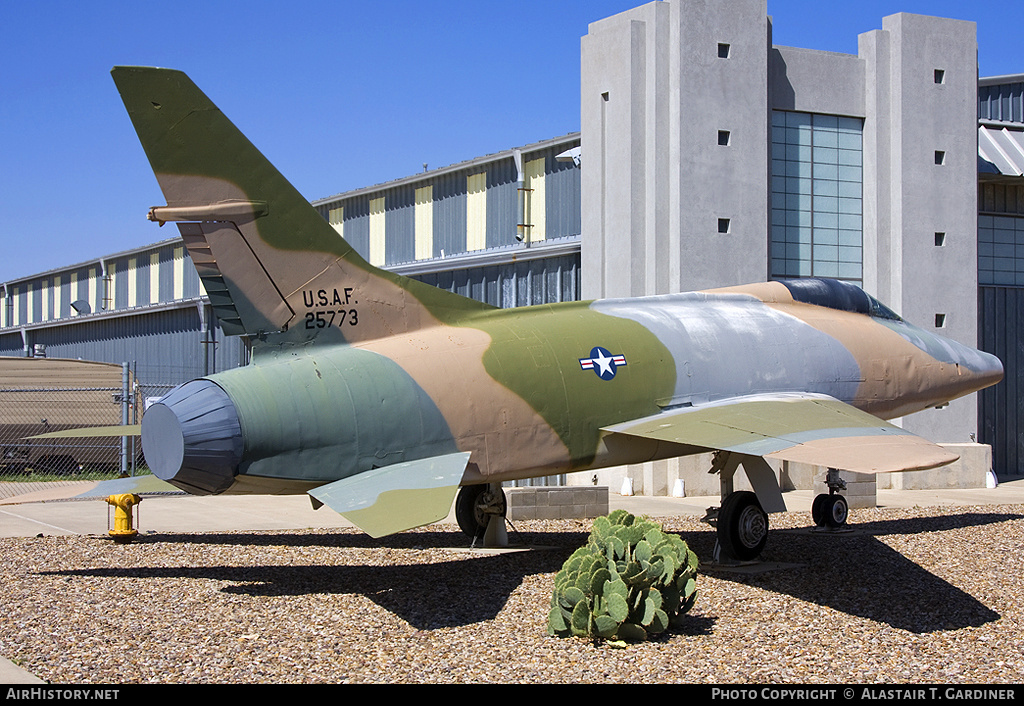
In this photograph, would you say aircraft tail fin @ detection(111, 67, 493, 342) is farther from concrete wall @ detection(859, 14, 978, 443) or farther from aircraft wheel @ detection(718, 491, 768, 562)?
concrete wall @ detection(859, 14, 978, 443)

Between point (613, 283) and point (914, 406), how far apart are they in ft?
25.5

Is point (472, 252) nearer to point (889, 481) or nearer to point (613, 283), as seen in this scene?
point (613, 283)

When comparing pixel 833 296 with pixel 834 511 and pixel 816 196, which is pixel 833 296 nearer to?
pixel 834 511

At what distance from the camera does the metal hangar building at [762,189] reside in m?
20.8

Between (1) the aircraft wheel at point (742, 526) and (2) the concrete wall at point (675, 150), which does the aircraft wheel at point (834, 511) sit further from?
(2) the concrete wall at point (675, 150)

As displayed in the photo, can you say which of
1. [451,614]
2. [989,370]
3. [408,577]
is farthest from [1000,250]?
[451,614]

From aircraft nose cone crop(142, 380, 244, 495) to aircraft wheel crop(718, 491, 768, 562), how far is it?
224 inches

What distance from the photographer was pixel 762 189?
843 inches

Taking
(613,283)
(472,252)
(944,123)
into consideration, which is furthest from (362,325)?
(944,123)

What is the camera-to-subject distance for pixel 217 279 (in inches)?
393

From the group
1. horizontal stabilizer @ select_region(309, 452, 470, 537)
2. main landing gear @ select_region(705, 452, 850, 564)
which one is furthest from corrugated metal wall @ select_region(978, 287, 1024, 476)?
horizontal stabilizer @ select_region(309, 452, 470, 537)

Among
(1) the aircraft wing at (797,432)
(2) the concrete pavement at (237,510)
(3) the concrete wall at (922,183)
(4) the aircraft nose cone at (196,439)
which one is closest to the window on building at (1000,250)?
(3) the concrete wall at (922,183)

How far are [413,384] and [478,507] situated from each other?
3.51 metres

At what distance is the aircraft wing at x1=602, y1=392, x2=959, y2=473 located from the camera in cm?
912
